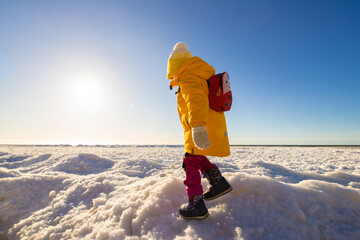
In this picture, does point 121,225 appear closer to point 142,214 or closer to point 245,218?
point 142,214

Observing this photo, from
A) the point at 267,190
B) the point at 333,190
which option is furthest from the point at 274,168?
the point at 267,190

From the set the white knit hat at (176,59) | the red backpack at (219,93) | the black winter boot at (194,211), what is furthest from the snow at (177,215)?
the white knit hat at (176,59)

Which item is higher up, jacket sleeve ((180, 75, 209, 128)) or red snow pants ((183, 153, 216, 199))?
jacket sleeve ((180, 75, 209, 128))

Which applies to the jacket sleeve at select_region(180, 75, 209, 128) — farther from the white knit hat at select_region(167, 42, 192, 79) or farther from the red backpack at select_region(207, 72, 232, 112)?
the white knit hat at select_region(167, 42, 192, 79)

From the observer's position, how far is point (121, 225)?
1336 millimetres

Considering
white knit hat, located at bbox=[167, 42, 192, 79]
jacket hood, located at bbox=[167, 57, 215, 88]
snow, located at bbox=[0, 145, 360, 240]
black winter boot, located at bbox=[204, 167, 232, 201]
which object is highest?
white knit hat, located at bbox=[167, 42, 192, 79]

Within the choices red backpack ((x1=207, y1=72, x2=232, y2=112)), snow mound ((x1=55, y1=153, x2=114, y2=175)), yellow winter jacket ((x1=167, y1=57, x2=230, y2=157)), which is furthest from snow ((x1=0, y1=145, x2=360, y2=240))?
snow mound ((x1=55, y1=153, x2=114, y2=175))

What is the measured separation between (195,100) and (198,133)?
292 mm

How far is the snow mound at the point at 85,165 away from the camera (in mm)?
4227

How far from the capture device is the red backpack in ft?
5.02

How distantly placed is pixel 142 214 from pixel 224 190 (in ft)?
2.51

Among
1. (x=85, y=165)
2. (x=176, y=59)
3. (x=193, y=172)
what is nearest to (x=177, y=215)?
(x=193, y=172)

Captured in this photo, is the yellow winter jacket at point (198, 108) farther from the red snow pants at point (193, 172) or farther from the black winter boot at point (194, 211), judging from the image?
the black winter boot at point (194, 211)

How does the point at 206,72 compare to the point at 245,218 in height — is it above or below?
above
